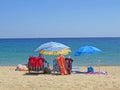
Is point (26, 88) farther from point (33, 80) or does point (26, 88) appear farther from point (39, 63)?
point (39, 63)

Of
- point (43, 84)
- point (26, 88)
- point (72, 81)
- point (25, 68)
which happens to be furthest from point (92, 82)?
point (25, 68)

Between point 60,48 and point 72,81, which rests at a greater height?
point 60,48

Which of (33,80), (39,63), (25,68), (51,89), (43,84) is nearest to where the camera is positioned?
(51,89)

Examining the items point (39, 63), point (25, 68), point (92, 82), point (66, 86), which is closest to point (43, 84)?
point (66, 86)

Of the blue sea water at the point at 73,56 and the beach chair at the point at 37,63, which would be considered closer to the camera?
the beach chair at the point at 37,63

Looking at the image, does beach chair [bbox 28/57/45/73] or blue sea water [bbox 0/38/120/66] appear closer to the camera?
beach chair [bbox 28/57/45/73]

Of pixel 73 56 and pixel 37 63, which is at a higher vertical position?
pixel 37 63

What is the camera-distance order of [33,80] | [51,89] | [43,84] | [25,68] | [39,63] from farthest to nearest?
[25,68], [39,63], [33,80], [43,84], [51,89]

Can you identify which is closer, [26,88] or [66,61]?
[26,88]

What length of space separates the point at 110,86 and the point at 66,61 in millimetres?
3780

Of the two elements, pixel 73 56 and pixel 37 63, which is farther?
pixel 73 56

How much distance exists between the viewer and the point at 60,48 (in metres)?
14.4

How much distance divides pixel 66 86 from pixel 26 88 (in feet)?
4.07

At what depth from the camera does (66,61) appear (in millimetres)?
13836
